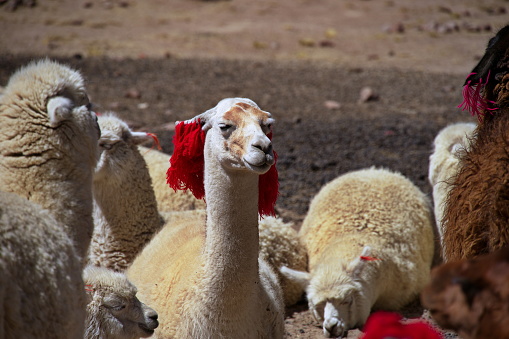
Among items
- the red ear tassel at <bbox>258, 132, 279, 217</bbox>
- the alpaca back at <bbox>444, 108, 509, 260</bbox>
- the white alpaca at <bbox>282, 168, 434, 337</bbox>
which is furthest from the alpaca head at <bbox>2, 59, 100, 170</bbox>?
the white alpaca at <bbox>282, 168, 434, 337</bbox>

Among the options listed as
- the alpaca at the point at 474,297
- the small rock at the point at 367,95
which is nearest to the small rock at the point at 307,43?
the small rock at the point at 367,95

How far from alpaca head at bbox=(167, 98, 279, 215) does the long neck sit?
0.26 feet

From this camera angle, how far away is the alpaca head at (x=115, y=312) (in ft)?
11.8

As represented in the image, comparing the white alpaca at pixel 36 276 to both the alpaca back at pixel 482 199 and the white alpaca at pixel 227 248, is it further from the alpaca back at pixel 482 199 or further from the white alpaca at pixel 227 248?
the alpaca back at pixel 482 199

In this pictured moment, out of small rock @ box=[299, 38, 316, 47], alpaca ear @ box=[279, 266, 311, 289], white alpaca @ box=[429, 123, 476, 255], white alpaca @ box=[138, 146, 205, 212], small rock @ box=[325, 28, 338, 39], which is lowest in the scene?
alpaca ear @ box=[279, 266, 311, 289]

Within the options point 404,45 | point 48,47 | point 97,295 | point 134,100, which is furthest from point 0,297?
point 404,45

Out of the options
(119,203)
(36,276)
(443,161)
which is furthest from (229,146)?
(443,161)

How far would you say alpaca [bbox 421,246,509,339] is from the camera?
1.87 m

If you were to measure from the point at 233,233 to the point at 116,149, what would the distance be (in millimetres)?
2058

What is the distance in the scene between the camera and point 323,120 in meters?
10.4

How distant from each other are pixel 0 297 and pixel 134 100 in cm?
938

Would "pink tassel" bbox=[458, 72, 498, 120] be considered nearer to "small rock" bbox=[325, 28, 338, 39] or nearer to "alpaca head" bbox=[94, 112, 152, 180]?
"alpaca head" bbox=[94, 112, 152, 180]

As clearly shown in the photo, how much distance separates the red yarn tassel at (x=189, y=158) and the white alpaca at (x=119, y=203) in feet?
4.23

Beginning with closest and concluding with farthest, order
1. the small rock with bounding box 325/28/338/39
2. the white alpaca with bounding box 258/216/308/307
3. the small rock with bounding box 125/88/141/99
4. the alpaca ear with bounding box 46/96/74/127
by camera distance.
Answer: the alpaca ear with bounding box 46/96/74/127, the white alpaca with bounding box 258/216/308/307, the small rock with bounding box 125/88/141/99, the small rock with bounding box 325/28/338/39
